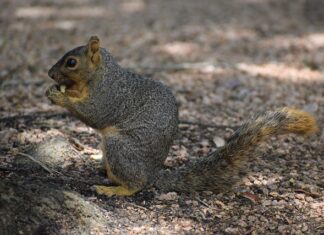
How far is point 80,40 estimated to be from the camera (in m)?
6.48

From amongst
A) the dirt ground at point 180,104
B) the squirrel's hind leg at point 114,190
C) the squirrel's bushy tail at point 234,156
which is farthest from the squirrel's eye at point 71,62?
the squirrel's bushy tail at point 234,156

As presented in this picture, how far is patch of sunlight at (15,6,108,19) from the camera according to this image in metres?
7.36

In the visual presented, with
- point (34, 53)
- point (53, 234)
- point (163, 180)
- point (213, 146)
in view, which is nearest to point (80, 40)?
point (34, 53)

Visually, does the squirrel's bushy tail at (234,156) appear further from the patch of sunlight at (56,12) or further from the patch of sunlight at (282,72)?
the patch of sunlight at (56,12)

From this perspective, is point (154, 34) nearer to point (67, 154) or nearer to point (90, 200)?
point (67, 154)

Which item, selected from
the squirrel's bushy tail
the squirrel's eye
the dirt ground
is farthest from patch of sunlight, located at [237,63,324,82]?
the squirrel's eye

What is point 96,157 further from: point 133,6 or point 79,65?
point 133,6

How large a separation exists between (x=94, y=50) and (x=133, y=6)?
15.5 ft

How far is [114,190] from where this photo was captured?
3242 millimetres

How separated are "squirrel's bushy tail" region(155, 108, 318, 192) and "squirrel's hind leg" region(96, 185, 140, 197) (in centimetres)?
19

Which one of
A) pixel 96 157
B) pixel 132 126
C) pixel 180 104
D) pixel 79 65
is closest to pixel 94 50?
pixel 79 65

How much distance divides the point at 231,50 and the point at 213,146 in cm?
252

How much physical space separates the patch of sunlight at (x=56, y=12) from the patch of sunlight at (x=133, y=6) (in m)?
0.32

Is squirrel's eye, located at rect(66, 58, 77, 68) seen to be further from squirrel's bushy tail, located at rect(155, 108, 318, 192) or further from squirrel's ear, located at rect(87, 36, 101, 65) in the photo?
squirrel's bushy tail, located at rect(155, 108, 318, 192)
